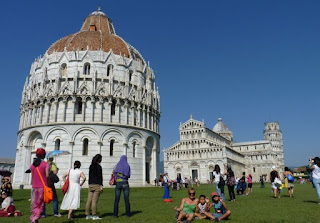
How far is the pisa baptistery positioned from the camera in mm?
33938

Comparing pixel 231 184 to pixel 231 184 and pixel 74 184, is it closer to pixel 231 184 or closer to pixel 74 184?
pixel 231 184

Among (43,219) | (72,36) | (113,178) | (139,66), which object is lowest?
(43,219)

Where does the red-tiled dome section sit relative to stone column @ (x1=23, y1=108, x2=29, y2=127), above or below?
above

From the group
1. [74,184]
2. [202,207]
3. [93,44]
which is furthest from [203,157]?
[74,184]

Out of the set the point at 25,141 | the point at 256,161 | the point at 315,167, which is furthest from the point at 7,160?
the point at 315,167

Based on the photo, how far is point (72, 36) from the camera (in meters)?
42.1

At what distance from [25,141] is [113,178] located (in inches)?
1175

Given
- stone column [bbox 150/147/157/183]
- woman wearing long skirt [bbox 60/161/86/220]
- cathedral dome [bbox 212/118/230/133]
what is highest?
cathedral dome [bbox 212/118/230/133]

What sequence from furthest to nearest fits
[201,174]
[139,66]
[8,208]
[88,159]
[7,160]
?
[7,160] → [201,174] → [139,66] → [88,159] → [8,208]

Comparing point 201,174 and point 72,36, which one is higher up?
point 72,36

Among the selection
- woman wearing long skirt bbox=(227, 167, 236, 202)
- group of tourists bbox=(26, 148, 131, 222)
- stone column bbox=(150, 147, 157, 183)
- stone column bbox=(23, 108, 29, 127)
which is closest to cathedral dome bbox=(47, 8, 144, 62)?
stone column bbox=(23, 108, 29, 127)

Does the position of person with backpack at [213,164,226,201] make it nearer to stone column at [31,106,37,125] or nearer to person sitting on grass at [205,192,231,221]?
person sitting on grass at [205,192,231,221]

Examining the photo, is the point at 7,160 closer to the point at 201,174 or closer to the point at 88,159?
the point at 201,174

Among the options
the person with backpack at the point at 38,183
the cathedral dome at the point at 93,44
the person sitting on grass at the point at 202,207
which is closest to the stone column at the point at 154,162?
the cathedral dome at the point at 93,44
